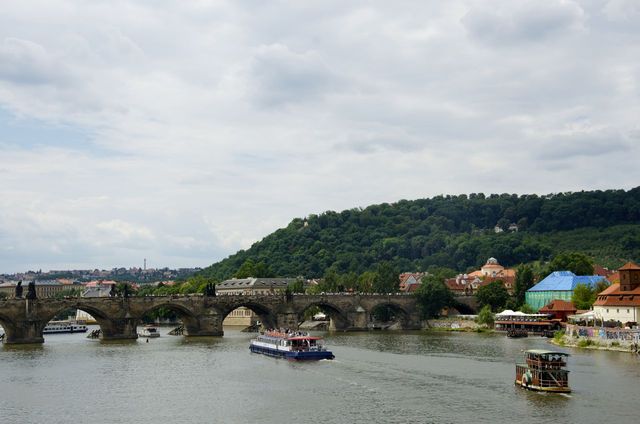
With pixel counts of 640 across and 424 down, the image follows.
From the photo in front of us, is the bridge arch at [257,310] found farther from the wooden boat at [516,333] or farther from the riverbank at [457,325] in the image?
the wooden boat at [516,333]

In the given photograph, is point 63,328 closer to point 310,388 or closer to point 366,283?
point 366,283

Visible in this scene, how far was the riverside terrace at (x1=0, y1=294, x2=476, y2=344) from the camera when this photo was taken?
106 m

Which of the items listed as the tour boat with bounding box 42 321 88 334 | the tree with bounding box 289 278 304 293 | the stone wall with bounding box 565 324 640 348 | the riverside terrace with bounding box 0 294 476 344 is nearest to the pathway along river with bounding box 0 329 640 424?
the stone wall with bounding box 565 324 640 348

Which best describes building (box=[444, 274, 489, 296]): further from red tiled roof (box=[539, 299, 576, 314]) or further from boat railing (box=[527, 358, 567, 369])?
boat railing (box=[527, 358, 567, 369])

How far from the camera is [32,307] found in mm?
105750

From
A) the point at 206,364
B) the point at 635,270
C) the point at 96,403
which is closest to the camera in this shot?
the point at 96,403

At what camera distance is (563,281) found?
13538 centimetres

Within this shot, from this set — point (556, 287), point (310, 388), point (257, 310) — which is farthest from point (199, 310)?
point (310, 388)

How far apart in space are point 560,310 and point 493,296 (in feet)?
72.0

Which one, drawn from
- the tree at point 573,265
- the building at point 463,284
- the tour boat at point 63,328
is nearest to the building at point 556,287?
the tree at point 573,265

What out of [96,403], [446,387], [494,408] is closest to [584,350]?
[446,387]

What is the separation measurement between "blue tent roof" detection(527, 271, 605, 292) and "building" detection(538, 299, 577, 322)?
11625 millimetres

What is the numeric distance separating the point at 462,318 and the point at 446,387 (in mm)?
77406

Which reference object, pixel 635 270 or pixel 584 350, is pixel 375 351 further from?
pixel 635 270
